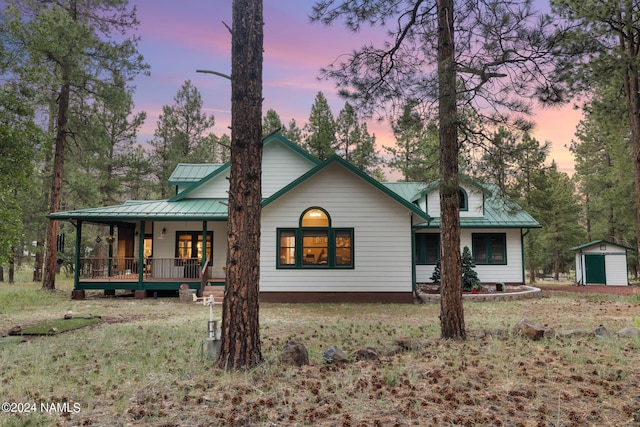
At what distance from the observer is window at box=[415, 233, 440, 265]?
17.8 metres

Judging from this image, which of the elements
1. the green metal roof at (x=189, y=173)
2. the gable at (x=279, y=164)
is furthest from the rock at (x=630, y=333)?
the green metal roof at (x=189, y=173)

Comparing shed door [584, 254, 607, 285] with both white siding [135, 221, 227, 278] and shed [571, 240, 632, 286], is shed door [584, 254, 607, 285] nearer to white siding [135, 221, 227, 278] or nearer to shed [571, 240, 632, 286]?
shed [571, 240, 632, 286]

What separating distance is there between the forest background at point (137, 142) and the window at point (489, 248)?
2.70m

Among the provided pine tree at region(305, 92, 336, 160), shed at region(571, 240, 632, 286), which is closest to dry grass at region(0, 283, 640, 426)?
shed at region(571, 240, 632, 286)

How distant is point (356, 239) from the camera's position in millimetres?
13453

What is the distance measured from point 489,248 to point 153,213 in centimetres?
1417

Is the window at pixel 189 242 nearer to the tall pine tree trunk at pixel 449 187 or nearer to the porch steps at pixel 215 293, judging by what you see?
the porch steps at pixel 215 293

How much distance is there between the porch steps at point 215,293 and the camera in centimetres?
1428

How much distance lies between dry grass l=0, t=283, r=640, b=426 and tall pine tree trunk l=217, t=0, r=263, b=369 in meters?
0.42

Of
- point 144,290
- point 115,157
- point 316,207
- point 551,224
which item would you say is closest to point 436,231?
point 316,207

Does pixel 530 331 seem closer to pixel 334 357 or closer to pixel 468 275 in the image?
pixel 334 357

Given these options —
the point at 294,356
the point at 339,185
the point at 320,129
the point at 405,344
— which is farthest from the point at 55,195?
the point at 320,129

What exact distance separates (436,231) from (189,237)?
11016 millimetres

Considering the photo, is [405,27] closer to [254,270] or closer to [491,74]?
[491,74]
